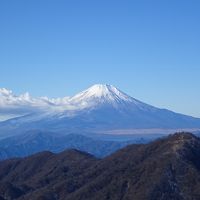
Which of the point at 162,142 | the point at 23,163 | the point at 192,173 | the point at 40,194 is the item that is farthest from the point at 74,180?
the point at 23,163

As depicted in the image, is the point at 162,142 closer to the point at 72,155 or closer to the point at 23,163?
the point at 72,155

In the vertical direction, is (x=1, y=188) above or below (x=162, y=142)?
below

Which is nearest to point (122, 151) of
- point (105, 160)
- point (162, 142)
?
point (105, 160)

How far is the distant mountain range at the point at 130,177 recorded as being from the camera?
308 ft

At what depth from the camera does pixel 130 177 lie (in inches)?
3890

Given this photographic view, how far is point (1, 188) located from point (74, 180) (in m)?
14.3

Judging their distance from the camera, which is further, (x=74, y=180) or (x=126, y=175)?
(x=74, y=180)

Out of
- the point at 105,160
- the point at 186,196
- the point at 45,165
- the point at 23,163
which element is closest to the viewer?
the point at 186,196

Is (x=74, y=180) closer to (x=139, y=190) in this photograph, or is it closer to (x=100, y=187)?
(x=100, y=187)

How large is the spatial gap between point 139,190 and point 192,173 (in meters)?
9.56

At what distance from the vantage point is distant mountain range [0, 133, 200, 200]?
93812 millimetres

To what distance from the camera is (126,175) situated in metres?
100

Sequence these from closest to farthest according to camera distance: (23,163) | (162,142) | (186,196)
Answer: (186,196) → (162,142) → (23,163)

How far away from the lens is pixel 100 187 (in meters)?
100
